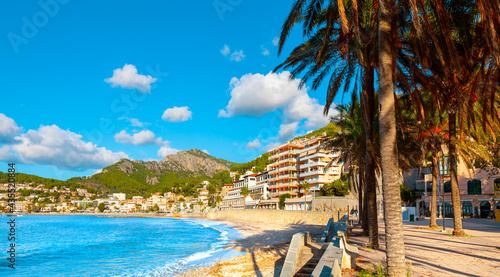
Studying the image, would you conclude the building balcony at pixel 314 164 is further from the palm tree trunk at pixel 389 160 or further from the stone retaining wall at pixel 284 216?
the palm tree trunk at pixel 389 160

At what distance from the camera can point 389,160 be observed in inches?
316

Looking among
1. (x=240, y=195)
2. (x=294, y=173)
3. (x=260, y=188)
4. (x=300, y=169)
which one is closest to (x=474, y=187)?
(x=300, y=169)

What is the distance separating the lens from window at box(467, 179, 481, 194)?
51.1 m

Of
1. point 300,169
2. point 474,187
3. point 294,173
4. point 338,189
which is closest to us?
point 474,187

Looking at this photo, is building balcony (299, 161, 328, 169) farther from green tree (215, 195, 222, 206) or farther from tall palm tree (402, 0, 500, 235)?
green tree (215, 195, 222, 206)

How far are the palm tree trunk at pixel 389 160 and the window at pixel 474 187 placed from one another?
53197 mm

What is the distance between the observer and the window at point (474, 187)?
51125 mm

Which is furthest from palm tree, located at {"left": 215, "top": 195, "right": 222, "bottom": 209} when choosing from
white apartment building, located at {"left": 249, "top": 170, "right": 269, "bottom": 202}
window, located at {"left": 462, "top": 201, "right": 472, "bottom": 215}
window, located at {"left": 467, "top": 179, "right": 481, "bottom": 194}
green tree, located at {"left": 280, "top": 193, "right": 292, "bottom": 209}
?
window, located at {"left": 467, "top": 179, "right": 481, "bottom": 194}

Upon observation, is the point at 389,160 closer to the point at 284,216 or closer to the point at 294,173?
the point at 284,216

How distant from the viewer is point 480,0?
6816mm

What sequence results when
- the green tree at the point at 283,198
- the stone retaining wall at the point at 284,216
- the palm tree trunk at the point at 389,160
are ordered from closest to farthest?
the palm tree trunk at the point at 389,160 < the stone retaining wall at the point at 284,216 < the green tree at the point at 283,198

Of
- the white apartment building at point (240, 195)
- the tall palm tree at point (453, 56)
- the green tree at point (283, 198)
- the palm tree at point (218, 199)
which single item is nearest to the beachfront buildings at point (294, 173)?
the white apartment building at point (240, 195)

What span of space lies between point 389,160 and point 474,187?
176 ft

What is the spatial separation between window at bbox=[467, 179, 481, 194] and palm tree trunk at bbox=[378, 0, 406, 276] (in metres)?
53.2
